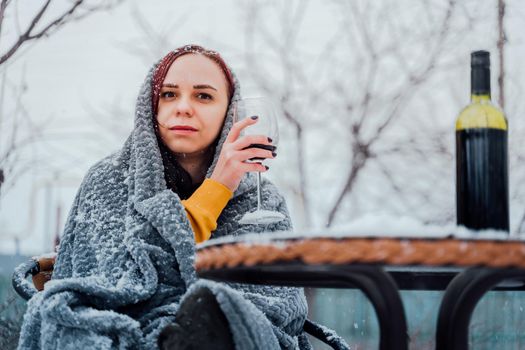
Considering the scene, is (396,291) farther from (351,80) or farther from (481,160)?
(351,80)

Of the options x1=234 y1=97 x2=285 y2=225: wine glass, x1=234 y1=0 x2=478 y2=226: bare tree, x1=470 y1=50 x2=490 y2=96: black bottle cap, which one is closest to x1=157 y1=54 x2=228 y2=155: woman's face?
x1=234 y1=97 x2=285 y2=225: wine glass

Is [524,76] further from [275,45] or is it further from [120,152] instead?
[120,152]

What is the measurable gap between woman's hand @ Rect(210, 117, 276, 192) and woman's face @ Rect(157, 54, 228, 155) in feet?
0.78

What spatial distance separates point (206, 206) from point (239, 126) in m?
0.21

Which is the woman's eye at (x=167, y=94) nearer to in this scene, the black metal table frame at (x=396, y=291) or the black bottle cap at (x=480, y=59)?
the black metal table frame at (x=396, y=291)

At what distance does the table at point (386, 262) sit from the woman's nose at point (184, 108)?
820mm

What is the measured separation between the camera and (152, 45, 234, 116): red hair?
1976 mm

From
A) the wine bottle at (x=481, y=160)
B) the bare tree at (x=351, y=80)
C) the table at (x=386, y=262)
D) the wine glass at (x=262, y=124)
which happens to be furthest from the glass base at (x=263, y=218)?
the bare tree at (x=351, y=80)

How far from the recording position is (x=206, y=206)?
66.4 inches

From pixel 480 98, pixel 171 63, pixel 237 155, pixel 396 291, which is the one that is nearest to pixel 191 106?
pixel 171 63

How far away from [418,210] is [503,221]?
3.98 metres

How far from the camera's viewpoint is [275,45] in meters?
5.34

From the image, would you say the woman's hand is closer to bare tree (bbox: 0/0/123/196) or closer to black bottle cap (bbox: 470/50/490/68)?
black bottle cap (bbox: 470/50/490/68)

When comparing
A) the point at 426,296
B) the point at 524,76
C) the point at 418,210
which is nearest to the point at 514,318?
the point at 426,296
